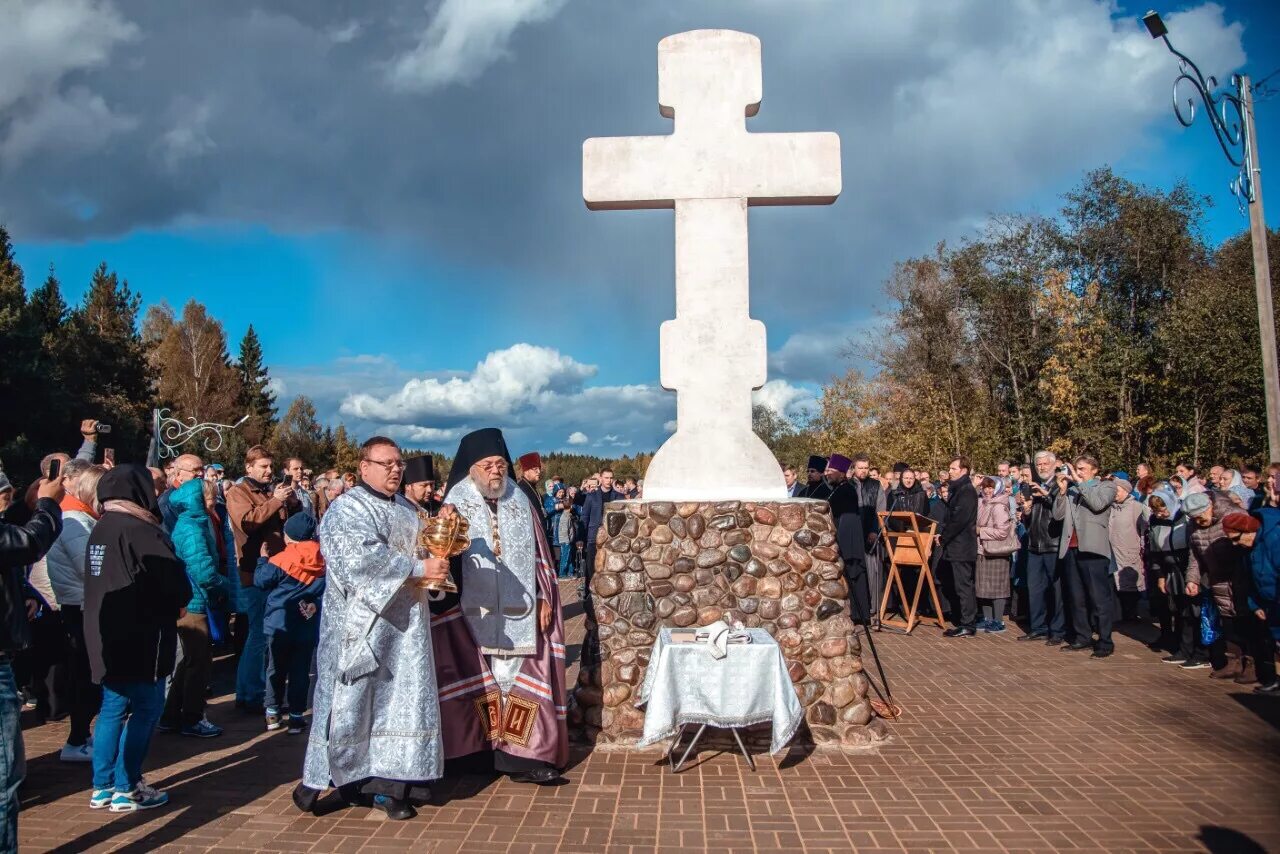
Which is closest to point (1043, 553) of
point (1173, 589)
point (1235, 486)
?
point (1173, 589)

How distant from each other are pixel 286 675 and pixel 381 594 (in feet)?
9.71

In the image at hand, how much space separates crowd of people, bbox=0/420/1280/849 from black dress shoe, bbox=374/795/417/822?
1 centimetres

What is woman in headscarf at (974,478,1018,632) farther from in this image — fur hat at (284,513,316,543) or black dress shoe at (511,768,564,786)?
fur hat at (284,513,316,543)

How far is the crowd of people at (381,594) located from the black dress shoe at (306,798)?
2 centimetres

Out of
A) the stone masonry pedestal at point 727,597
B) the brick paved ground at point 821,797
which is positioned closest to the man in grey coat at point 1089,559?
the brick paved ground at point 821,797

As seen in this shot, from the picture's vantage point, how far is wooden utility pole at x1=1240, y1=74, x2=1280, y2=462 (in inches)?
444

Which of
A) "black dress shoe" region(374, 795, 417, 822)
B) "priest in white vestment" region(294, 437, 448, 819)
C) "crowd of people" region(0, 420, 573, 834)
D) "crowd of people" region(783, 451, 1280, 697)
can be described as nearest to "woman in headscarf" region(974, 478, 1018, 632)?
"crowd of people" region(783, 451, 1280, 697)

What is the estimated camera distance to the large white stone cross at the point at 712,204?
6.13 meters

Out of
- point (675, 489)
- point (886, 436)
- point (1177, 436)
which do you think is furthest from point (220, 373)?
point (675, 489)

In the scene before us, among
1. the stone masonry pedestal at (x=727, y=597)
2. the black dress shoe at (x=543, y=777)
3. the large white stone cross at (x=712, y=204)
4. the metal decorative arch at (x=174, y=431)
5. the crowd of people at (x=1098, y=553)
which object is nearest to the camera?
the black dress shoe at (x=543, y=777)

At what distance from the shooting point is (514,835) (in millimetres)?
4398

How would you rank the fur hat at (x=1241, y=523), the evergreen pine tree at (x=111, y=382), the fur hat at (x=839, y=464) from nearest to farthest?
the fur hat at (x=1241, y=523), the fur hat at (x=839, y=464), the evergreen pine tree at (x=111, y=382)

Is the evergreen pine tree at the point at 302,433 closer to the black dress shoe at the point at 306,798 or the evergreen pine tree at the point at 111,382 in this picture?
the evergreen pine tree at the point at 111,382

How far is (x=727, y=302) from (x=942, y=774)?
342 cm
